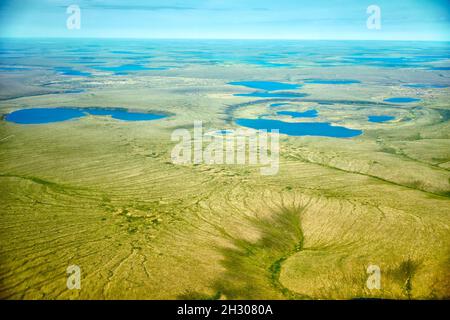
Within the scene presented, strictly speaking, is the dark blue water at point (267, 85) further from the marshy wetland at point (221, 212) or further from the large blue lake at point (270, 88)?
the marshy wetland at point (221, 212)

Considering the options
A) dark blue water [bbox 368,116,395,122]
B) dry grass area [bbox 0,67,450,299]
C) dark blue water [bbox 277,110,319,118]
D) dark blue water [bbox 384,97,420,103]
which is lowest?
dry grass area [bbox 0,67,450,299]

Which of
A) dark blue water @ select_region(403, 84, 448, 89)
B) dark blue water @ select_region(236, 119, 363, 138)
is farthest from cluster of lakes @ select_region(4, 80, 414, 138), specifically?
dark blue water @ select_region(403, 84, 448, 89)

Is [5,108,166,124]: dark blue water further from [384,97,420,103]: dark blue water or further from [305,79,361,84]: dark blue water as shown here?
[305,79,361,84]: dark blue water

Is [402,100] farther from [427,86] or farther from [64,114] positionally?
[64,114]

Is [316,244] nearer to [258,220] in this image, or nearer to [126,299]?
[258,220]

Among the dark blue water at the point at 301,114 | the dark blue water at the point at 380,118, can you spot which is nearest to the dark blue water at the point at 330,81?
the dark blue water at the point at 301,114

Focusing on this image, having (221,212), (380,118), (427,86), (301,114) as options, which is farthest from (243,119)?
(427,86)

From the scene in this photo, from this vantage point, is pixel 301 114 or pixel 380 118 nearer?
pixel 380 118
